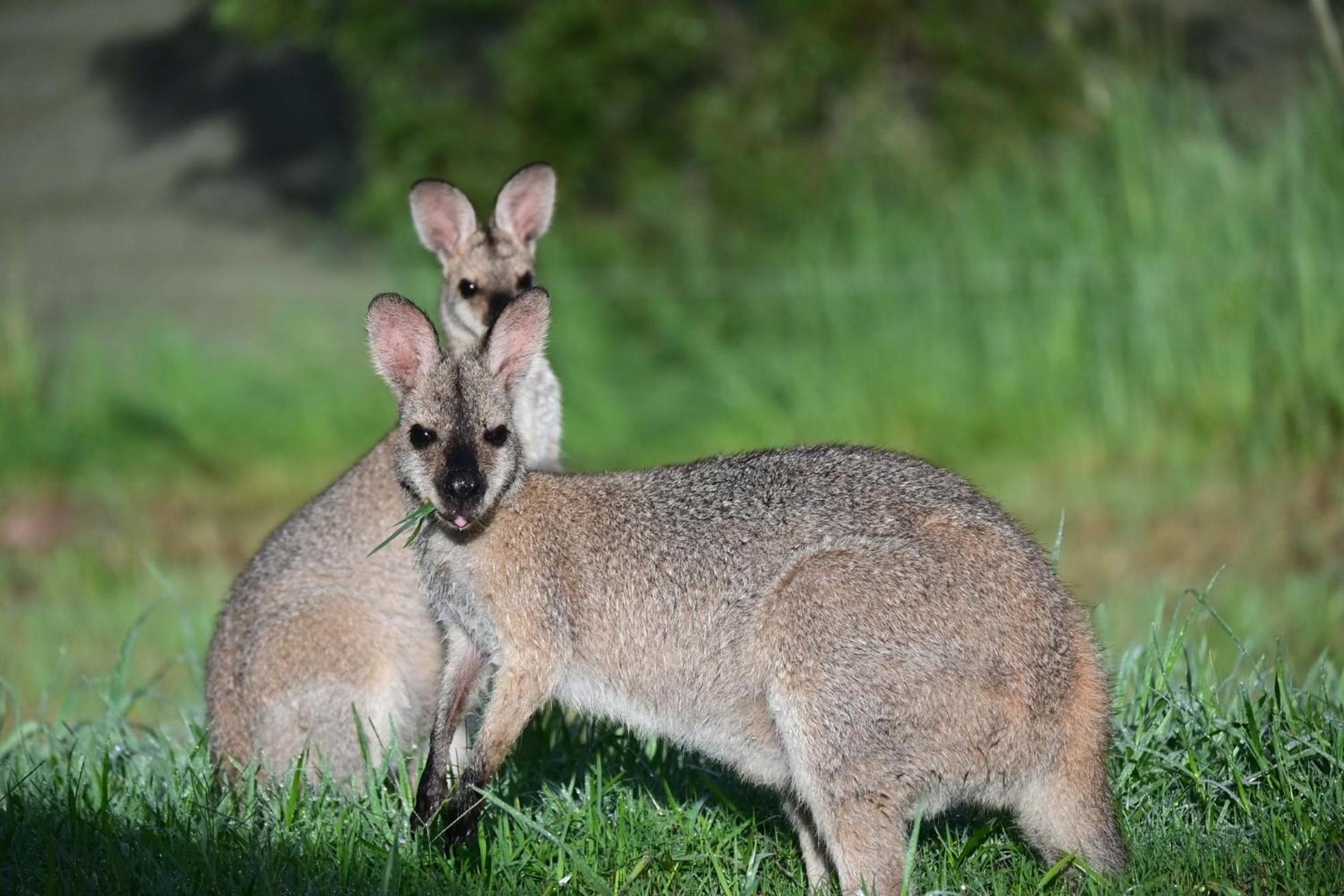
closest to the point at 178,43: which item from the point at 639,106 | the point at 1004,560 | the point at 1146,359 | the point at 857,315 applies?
the point at 639,106

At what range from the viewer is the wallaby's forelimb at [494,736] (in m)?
4.02

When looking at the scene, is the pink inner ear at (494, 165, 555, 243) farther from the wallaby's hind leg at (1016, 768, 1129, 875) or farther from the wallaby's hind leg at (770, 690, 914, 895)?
the wallaby's hind leg at (1016, 768, 1129, 875)

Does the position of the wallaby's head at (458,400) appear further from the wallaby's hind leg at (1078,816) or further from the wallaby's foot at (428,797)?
the wallaby's hind leg at (1078,816)

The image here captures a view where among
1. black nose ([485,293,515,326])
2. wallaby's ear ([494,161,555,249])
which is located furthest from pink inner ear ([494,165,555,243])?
black nose ([485,293,515,326])

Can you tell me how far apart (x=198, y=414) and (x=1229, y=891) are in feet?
26.3

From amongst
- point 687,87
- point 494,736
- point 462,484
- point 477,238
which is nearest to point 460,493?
point 462,484

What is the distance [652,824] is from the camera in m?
4.26

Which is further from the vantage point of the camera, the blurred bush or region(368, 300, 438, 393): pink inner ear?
the blurred bush

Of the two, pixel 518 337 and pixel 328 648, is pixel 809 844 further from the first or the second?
pixel 328 648

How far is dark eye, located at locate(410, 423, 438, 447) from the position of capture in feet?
13.6

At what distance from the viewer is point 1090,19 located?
33.7 feet

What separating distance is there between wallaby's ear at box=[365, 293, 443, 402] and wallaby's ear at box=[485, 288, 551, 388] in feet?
0.48

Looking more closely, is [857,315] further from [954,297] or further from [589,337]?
[589,337]

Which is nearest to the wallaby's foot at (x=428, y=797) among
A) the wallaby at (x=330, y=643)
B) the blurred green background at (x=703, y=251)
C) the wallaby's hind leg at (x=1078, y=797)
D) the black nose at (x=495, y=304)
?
the wallaby at (x=330, y=643)
